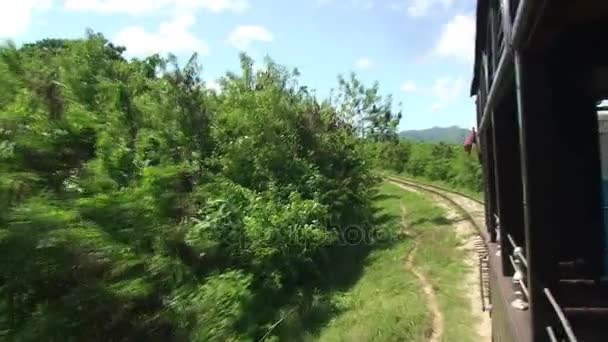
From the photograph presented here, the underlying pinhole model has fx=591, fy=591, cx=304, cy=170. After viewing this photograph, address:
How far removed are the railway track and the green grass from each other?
0.46 metres

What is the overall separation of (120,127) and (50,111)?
230 centimetres

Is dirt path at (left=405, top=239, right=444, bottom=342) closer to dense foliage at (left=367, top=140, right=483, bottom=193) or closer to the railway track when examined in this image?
the railway track

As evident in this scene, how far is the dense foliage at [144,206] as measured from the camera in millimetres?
5684

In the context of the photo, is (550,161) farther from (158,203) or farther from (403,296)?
(403,296)

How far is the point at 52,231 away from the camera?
18.0 ft

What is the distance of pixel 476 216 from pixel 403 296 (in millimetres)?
8094

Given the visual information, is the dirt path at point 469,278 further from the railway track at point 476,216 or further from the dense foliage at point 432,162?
the dense foliage at point 432,162

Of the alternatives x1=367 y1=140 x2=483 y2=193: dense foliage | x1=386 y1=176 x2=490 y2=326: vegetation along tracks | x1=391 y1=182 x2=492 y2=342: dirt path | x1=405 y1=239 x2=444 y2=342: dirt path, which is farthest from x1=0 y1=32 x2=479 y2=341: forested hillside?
x1=367 y1=140 x2=483 y2=193: dense foliage

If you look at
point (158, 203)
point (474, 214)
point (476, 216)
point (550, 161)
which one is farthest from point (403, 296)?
point (550, 161)

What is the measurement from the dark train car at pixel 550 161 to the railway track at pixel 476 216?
14.5 feet

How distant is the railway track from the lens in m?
12.6

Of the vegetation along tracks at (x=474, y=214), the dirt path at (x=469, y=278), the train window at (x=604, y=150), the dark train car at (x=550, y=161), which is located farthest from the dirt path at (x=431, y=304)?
the train window at (x=604, y=150)

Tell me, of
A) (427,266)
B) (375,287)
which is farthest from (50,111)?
(427,266)

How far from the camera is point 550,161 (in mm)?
3408
